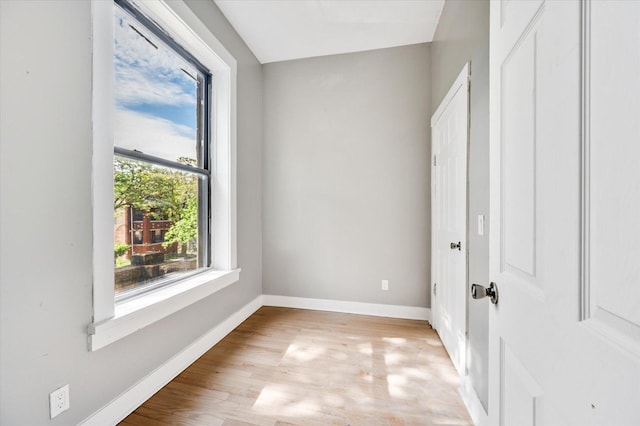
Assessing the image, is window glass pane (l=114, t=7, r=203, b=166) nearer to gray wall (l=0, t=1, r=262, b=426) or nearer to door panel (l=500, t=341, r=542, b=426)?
gray wall (l=0, t=1, r=262, b=426)

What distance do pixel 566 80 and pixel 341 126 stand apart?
2631 mm

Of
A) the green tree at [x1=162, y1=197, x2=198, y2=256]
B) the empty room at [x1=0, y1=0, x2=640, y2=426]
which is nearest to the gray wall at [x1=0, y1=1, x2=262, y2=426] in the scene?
the empty room at [x1=0, y1=0, x2=640, y2=426]

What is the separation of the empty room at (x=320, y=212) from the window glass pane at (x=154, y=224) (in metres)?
0.02

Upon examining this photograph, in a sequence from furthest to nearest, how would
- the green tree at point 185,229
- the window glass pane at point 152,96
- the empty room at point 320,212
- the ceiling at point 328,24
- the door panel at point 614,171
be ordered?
the ceiling at point 328,24 → the green tree at point 185,229 → the window glass pane at point 152,96 → the empty room at point 320,212 → the door panel at point 614,171

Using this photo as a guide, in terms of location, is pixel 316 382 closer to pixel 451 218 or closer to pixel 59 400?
pixel 59 400

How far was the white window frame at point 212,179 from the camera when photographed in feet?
4.39

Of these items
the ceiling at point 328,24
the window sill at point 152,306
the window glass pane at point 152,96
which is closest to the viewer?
the window sill at point 152,306

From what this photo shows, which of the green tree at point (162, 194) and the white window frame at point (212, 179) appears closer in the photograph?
the white window frame at point (212, 179)

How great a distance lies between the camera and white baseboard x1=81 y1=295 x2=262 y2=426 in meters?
1.38

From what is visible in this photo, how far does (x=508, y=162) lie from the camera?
28.8 inches

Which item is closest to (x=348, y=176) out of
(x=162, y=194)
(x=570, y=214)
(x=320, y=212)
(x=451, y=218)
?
(x=320, y=212)

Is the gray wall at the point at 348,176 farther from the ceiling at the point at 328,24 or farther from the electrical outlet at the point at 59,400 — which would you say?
the electrical outlet at the point at 59,400

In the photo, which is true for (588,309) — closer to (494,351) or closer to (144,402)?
(494,351)

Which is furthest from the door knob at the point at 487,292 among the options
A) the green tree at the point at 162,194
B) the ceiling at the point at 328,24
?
the ceiling at the point at 328,24
